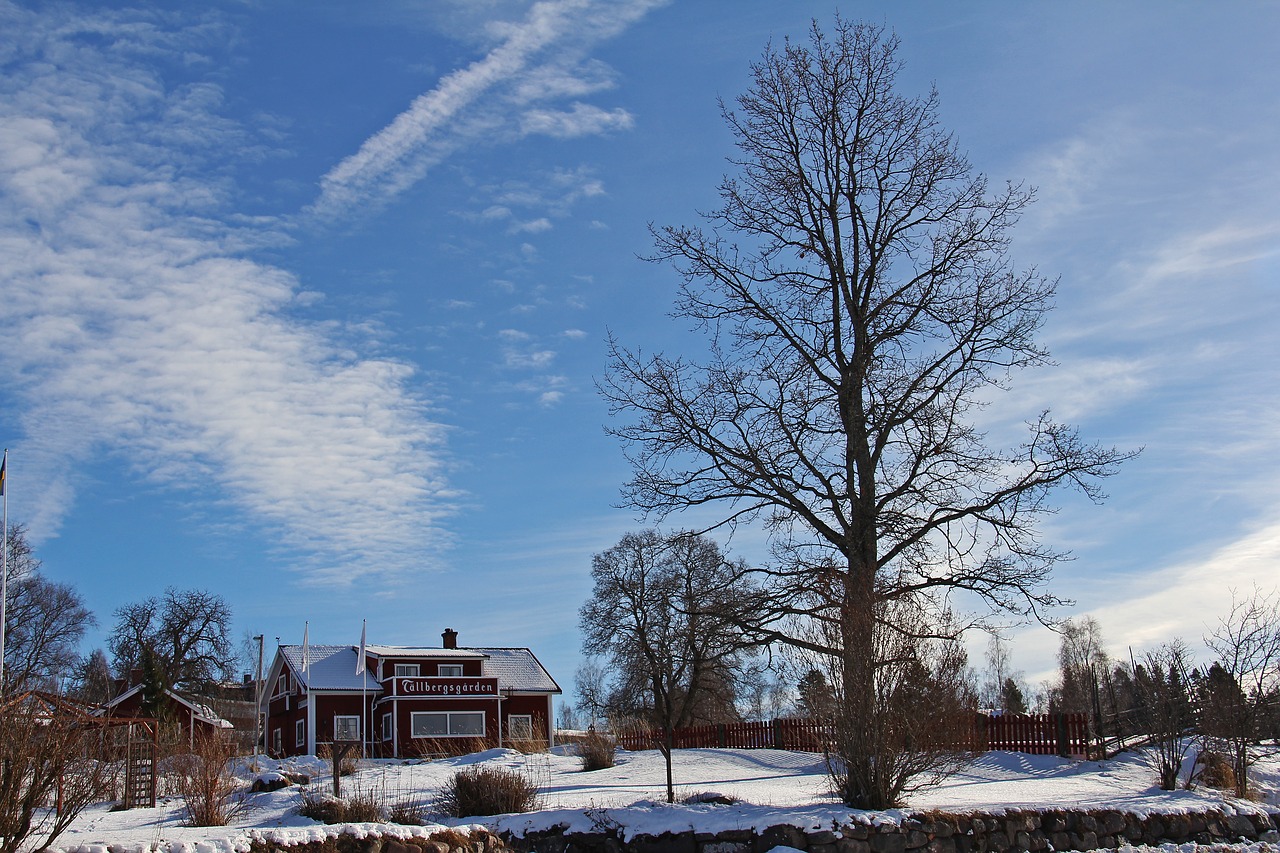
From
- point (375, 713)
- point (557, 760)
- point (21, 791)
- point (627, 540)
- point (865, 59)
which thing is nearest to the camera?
point (21, 791)

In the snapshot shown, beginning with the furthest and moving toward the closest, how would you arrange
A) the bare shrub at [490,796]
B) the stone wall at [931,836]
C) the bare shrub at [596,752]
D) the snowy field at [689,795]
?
1. the bare shrub at [596,752]
2. the bare shrub at [490,796]
3. the stone wall at [931,836]
4. the snowy field at [689,795]

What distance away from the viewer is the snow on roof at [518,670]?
4541 centimetres

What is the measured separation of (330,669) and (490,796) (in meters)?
30.3

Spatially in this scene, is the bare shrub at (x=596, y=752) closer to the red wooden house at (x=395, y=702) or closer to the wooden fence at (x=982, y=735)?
the wooden fence at (x=982, y=735)

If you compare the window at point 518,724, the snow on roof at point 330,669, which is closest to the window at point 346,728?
the snow on roof at point 330,669

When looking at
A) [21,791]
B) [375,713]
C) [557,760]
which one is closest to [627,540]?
[375,713]

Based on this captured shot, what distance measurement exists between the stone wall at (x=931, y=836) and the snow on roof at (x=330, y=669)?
29521 millimetres

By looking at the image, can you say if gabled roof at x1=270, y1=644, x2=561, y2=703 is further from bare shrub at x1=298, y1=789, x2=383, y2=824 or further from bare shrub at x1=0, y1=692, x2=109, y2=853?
bare shrub at x1=0, y1=692, x2=109, y2=853

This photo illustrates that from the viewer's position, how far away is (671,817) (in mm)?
12148

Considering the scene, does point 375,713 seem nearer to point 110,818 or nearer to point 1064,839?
point 110,818

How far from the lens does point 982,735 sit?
13.7m

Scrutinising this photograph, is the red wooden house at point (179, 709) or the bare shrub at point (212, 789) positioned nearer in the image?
the bare shrub at point (212, 789)

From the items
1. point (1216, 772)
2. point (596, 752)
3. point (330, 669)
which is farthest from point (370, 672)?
point (1216, 772)

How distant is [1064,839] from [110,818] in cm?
1442
